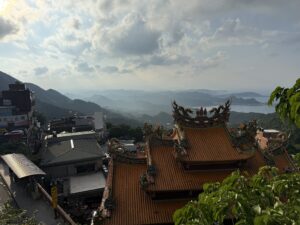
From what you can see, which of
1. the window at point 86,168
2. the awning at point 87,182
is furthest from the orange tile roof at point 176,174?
the window at point 86,168

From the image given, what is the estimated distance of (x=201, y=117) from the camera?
20141mm

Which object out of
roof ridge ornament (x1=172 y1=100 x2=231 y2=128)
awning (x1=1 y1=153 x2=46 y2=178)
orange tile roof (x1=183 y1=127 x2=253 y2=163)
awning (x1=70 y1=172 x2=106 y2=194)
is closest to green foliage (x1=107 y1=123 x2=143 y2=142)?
awning (x1=70 y1=172 x2=106 y2=194)

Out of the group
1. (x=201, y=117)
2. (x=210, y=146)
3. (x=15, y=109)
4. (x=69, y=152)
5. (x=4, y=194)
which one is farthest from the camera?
(x=15, y=109)

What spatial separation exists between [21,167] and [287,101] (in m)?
29.0

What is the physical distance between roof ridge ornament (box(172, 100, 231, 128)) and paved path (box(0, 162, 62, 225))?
1196 cm

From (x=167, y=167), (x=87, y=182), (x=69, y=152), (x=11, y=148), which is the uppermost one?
(x=167, y=167)

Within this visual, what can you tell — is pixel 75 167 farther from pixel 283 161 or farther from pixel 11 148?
pixel 283 161

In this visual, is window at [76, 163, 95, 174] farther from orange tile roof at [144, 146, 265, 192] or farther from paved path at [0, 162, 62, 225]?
orange tile roof at [144, 146, 265, 192]

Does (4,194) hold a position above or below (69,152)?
below

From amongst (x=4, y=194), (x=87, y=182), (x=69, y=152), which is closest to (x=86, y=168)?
(x=69, y=152)

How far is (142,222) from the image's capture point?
49.9 ft

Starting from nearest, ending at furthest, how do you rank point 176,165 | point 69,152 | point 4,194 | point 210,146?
point 176,165, point 210,146, point 4,194, point 69,152

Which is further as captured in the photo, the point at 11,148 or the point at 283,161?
the point at 11,148

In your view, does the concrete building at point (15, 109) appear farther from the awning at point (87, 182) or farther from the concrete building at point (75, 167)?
the awning at point (87, 182)
